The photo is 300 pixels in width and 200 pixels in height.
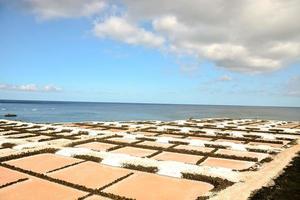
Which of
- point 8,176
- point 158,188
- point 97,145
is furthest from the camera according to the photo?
point 97,145

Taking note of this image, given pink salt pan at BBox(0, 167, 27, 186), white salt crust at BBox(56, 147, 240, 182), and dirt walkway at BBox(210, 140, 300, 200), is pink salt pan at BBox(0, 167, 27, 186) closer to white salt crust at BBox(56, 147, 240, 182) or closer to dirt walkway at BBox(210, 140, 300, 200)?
white salt crust at BBox(56, 147, 240, 182)

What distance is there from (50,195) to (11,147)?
347 inches

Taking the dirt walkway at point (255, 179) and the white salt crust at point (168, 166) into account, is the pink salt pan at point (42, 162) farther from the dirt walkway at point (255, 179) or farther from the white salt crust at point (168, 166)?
the dirt walkway at point (255, 179)

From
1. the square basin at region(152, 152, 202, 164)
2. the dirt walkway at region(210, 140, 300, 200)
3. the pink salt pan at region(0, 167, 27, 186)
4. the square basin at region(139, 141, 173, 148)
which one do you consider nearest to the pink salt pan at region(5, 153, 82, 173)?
the pink salt pan at region(0, 167, 27, 186)

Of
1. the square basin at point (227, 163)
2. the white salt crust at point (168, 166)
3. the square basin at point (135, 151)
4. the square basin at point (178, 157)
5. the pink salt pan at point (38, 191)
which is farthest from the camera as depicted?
the square basin at point (135, 151)

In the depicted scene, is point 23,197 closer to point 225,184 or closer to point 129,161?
point 129,161

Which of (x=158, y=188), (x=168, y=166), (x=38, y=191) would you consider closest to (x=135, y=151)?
(x=168, y=166)

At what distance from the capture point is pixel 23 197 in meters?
9.23

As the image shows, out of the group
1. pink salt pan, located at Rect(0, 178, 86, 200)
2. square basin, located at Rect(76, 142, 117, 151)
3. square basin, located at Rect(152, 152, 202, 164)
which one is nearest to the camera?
pink salt pan, located at Rect(0, 178, 86, 200)

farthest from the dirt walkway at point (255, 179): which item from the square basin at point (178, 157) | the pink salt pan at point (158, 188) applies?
the square basin at point (178, 157)

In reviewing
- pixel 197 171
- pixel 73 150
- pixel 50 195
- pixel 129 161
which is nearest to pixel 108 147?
pixel 73 150

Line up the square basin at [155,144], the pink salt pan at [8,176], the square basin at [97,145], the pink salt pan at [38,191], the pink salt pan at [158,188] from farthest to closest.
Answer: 1. the square basin at [155,144]
2. the square basin at [97,145]
3. the pink salt pan at [8,176]
4. the pink salt pan at [158,188]
5. the pink salt pan at [38,191]

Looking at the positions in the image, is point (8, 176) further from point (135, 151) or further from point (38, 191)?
point (135, 151)

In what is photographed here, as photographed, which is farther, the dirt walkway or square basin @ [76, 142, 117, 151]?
square basin @ [76, 142, 117, 151]
